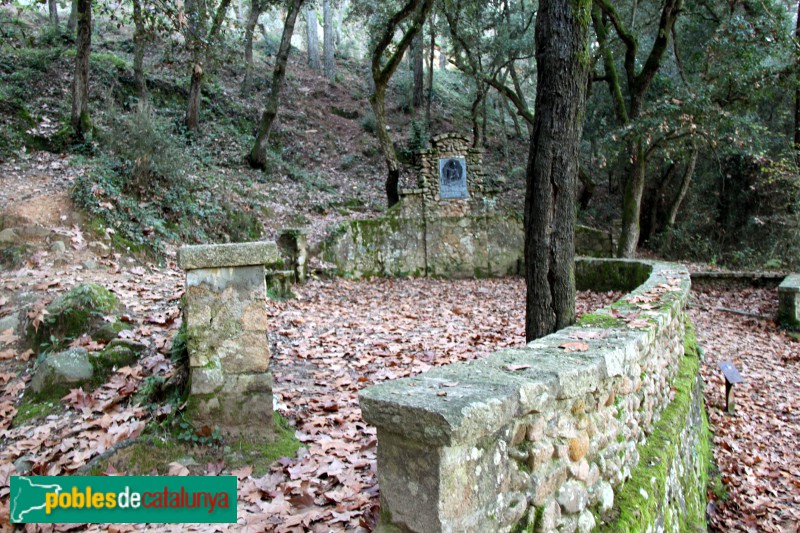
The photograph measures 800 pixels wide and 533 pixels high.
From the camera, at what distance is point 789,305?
9.41 metres

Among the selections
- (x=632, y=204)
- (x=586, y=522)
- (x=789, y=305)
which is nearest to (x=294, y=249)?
(x=632, y=204)

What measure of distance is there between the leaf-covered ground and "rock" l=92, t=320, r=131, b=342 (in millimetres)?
140

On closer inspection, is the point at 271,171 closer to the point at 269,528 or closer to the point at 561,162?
the point at 561,162

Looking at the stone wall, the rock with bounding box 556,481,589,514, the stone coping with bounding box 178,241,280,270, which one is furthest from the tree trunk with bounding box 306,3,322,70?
the rock with bounding box 556,481,589,514

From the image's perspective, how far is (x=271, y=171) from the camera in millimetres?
16047

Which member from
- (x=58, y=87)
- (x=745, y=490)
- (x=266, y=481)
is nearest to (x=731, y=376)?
(x=745, y=490)

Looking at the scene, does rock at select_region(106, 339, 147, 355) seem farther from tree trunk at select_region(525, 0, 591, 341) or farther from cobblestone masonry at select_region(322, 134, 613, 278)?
cobblestone masonry at select_region(322, 134, 613, 278)

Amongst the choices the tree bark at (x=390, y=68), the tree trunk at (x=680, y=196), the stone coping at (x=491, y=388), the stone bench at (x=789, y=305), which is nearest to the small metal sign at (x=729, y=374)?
the stone coping at (x=491, y=388)

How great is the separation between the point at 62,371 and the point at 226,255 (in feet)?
6.87

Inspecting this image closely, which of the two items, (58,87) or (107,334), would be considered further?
(58,87)

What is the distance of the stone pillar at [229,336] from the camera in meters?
3.55

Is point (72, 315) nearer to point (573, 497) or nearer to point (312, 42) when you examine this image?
point (573, 497)

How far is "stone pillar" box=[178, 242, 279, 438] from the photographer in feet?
11.6

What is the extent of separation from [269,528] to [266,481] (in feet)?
1.76
